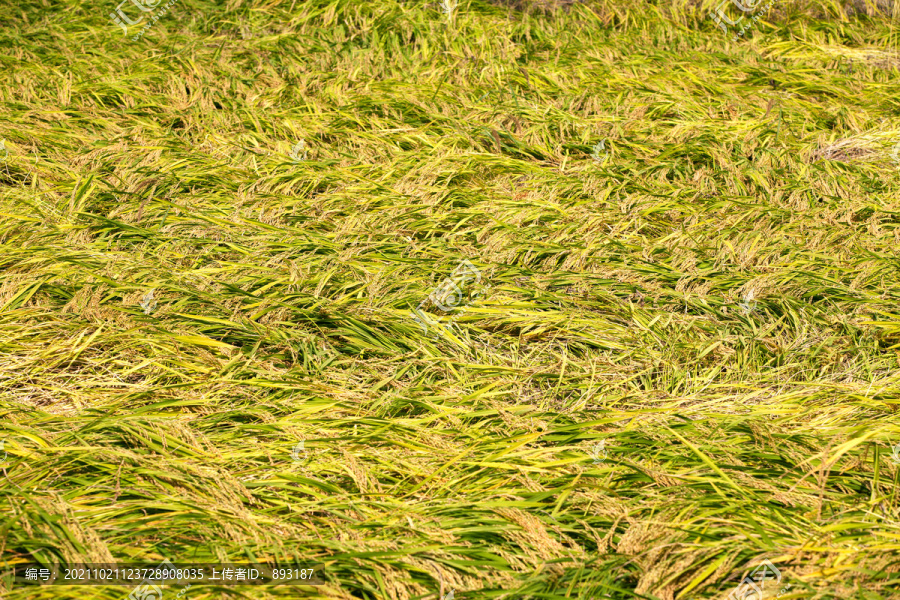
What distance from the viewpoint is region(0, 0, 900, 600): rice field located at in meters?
1.99

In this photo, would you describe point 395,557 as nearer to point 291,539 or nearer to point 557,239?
point 291,539

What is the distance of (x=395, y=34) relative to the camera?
17.4ft

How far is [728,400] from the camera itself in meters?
2.65

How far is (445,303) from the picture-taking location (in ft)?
10.1

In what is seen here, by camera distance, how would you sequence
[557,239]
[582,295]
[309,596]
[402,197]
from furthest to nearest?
[402,197] < [557,239] < [582,295] < [309,596]

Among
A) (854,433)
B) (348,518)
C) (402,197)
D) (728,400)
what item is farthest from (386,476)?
(402,197)

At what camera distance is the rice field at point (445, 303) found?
1994 millimetres

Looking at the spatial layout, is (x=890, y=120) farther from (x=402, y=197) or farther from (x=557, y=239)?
(x=402, y=197)

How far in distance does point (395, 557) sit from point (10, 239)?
2.47 metres

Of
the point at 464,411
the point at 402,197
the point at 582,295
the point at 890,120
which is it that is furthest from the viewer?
the point at 890,120

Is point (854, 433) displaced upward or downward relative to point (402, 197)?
downward

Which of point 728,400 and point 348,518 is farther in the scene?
point 728,400

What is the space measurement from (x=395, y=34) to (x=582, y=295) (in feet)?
9.91

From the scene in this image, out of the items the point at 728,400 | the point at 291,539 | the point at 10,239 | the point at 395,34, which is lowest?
the point at 728,400
